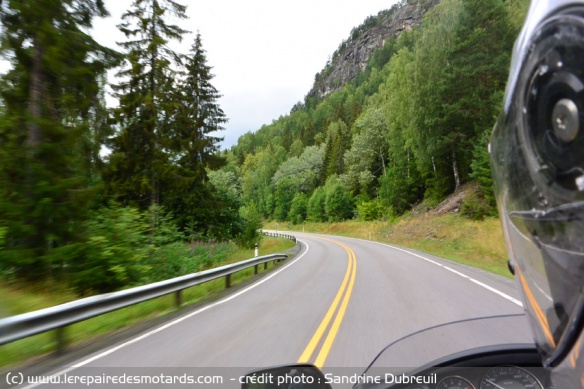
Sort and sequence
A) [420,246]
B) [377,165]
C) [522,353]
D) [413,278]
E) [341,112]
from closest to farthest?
1. [522,353]
2. [413,278]
3. [420,246]
4. [377,165]
5. [341,112]

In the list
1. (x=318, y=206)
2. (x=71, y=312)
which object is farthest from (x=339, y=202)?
(x=71, y=312)

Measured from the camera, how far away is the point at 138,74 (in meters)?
16.1

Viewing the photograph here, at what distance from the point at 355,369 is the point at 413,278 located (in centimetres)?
771

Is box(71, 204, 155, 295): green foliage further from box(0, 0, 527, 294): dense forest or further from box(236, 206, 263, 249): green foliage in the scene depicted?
box(236, 206, 263, 249): green foliage

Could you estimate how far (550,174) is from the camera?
3.32ft

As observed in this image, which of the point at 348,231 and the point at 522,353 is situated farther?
the point at 348,231

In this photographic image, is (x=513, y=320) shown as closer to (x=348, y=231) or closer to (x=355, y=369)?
(x=355, y=369)

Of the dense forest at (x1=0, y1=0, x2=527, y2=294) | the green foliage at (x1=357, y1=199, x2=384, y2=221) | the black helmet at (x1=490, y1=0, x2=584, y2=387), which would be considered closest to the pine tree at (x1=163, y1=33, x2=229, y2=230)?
the dense forest at (x1=0, y1=0, x2=527, y2=294)

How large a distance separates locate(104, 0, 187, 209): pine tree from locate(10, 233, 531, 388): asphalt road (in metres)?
7.91

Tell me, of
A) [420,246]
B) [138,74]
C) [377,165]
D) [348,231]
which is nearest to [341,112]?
[377,165]

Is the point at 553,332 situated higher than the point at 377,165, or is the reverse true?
the point at 377,165

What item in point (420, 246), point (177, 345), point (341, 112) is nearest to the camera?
point (177, 345)

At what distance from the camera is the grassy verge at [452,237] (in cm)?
1703

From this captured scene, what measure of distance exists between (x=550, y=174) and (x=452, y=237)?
25.5 meters
